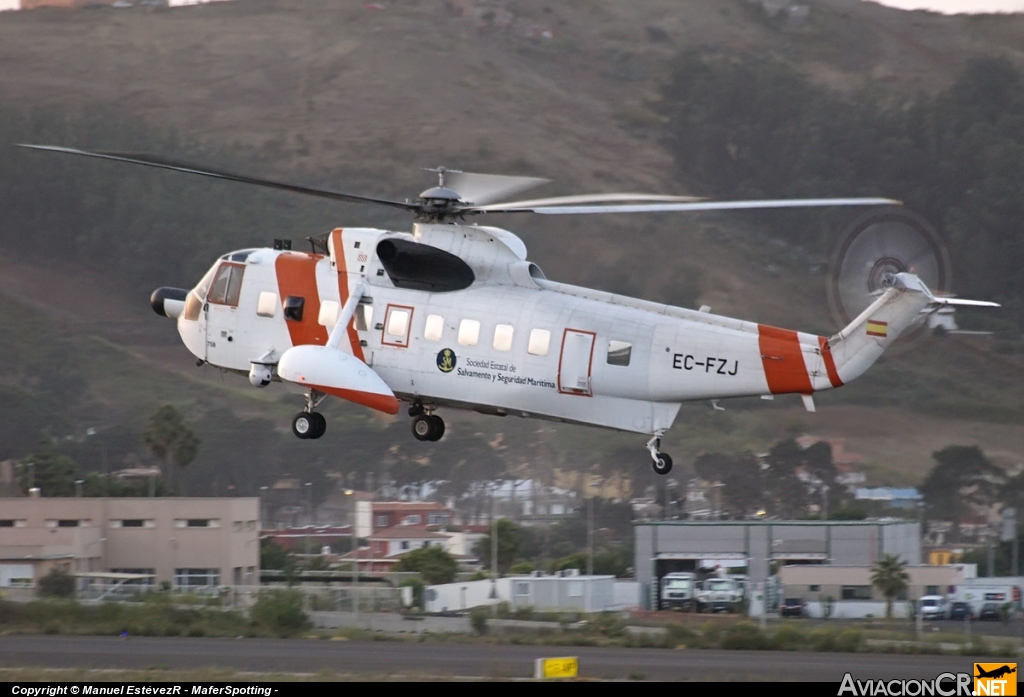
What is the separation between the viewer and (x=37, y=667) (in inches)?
1041

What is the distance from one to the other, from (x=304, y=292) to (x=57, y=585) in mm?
19383

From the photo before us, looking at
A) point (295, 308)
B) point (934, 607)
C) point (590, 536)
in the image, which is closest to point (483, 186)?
point (295, 308)

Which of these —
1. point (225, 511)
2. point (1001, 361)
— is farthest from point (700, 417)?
point (225, 511)

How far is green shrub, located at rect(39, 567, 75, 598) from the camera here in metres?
40.0

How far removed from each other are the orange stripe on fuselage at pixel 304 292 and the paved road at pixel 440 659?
611cm

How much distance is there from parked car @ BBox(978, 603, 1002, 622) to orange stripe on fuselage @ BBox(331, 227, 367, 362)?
26.6 metres

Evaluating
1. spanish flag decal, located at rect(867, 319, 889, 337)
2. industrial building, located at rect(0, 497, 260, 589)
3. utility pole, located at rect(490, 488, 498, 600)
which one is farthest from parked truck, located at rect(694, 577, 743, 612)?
spanish flag decal, located at rect(867, 319, 889, 337)

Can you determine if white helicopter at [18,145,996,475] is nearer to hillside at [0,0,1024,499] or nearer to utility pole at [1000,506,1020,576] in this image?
utility pole at [1000,506,1020,576]

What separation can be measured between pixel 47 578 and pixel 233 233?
222 feet

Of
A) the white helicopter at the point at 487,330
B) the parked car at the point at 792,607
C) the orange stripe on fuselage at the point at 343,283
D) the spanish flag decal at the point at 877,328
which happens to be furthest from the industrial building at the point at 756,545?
the spanish flag decal at the point at 877,328

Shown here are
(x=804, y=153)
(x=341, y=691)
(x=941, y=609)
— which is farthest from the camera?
(x=804, y=153)

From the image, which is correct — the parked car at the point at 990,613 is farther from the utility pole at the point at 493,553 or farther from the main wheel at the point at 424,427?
the main wheel at the point at 424,427

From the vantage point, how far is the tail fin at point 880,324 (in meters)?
21.2

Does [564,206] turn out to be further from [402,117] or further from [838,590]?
[402,117]
